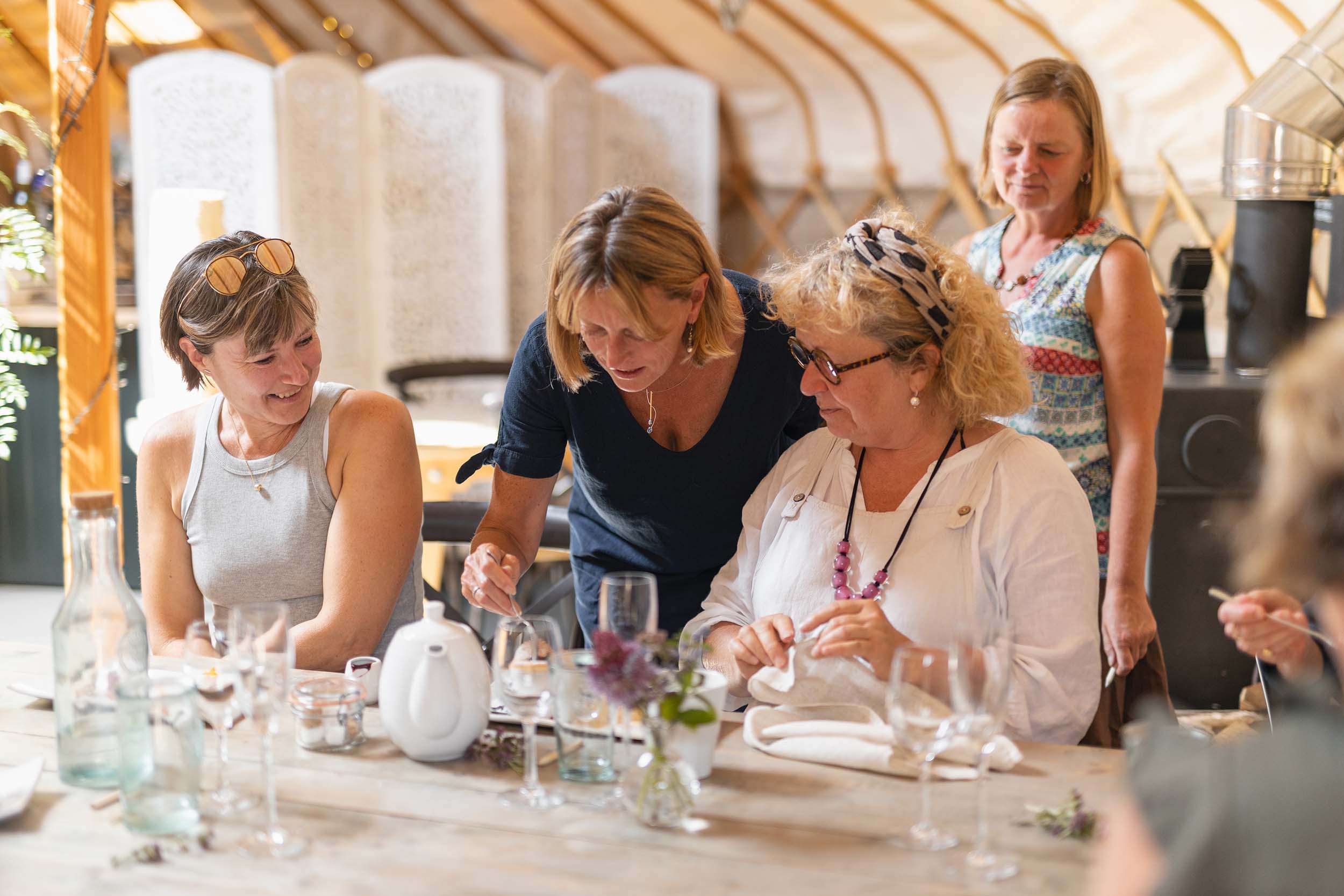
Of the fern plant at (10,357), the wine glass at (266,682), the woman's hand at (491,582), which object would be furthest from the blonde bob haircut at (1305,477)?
the fern plant at (10,357)

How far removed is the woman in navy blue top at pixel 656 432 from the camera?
1521 millimetres

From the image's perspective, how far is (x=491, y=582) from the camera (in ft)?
4.82

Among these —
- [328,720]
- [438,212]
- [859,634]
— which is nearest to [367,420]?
[328,720]

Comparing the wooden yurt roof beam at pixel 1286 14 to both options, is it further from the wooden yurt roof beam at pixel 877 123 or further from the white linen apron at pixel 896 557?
the white linen apron at pixel 896 557

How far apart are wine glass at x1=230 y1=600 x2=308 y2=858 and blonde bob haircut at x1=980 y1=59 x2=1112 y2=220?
139 cm

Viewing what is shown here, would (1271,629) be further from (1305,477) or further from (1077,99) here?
(1077,99)

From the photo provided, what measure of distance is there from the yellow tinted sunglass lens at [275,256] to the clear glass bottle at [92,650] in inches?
21.1

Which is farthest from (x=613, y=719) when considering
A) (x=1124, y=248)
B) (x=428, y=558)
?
(x=428, y=558)

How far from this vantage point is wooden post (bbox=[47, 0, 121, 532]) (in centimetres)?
284

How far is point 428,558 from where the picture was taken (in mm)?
3482

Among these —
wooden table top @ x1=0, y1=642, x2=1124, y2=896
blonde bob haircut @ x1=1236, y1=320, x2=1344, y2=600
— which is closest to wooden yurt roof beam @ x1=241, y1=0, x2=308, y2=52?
wooden table top @ x1=0, y1=642, x2=1124, y2=896

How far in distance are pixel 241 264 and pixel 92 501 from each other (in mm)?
567

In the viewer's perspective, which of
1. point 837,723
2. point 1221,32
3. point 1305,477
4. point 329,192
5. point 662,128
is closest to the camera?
point 1305,477

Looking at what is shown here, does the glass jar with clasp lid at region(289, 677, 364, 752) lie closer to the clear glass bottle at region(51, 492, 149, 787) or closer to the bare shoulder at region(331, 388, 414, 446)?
the clear glass bottle at region(51, 492, 149, 787)
